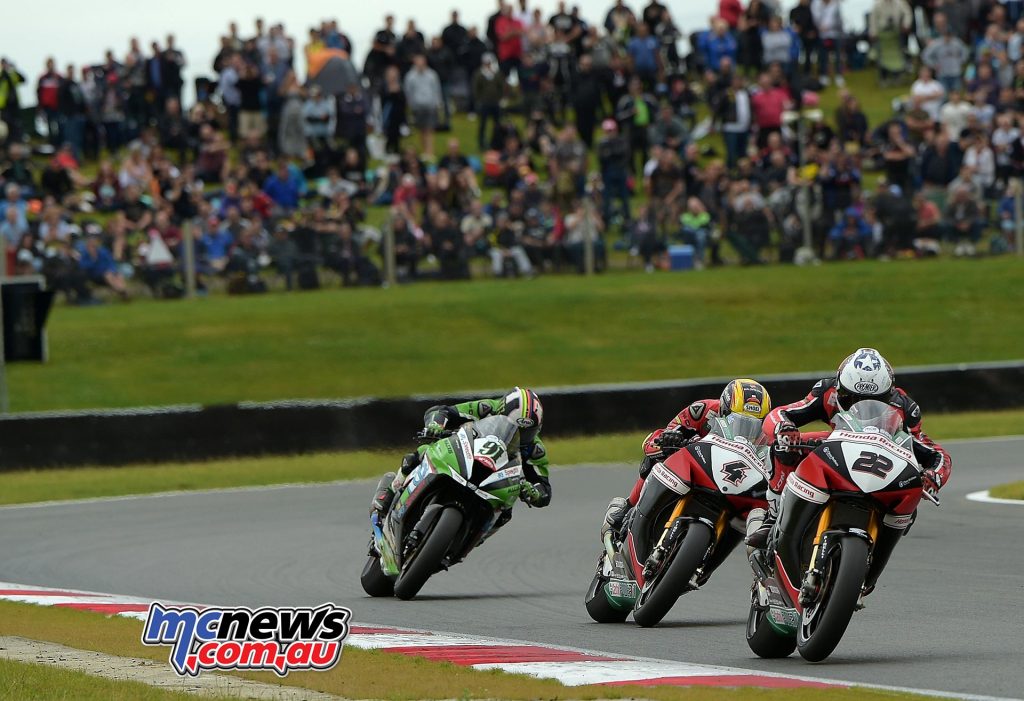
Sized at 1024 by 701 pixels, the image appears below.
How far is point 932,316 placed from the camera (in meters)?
24.1

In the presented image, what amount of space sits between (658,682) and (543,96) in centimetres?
2309

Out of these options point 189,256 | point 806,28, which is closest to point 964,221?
point 806,28

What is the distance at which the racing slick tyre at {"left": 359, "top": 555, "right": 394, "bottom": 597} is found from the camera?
10.1 meters

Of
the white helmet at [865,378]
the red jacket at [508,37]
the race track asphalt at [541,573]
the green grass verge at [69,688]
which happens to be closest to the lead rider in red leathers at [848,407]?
the white helmet at [865,378]

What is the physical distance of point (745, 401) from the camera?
8.66 meters

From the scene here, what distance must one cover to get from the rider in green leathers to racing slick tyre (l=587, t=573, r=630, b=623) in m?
1.08

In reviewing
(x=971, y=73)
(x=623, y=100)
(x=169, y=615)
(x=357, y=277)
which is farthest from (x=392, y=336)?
(x=169, y=615)

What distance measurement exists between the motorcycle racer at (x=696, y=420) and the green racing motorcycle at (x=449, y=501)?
90cm

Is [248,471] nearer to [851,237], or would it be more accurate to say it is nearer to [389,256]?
[389,256]

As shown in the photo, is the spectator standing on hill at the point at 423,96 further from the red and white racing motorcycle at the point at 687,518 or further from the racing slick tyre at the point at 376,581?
the red and white racing motorcycle at the point at 687,518

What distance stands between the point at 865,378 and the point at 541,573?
4.06 m

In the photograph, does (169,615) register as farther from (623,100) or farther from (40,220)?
(623,100)

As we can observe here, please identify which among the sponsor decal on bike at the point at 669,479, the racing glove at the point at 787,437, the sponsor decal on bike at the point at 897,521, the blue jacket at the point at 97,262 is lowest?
the blue jacket at the point at 97,262

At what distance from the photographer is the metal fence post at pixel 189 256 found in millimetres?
22422
